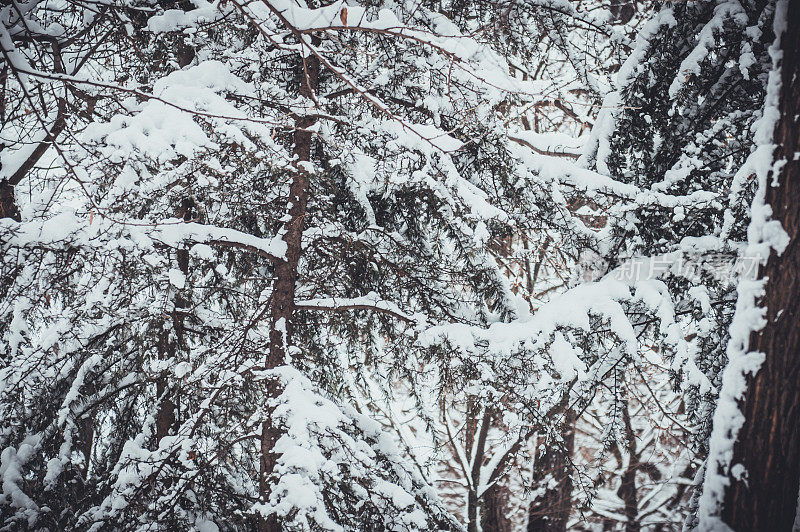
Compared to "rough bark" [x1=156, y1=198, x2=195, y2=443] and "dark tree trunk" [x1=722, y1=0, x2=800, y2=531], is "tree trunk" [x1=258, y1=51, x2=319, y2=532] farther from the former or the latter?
"dark tree trunk" [x1=722, y1=0, x2=800, y2=531]

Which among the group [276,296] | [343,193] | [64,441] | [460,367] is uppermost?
[343,193]

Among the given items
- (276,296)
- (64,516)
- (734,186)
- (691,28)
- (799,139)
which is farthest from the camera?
(64,516)

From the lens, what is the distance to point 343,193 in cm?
466

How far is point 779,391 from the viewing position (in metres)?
2.45

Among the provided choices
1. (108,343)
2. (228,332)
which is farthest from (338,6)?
(108,343)

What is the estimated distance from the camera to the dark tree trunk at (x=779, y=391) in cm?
244

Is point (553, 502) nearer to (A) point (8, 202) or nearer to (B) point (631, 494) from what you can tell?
(B) point (631, 494)

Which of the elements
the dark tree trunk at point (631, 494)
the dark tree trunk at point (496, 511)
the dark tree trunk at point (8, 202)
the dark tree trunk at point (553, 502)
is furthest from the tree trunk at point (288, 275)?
the dark tree trunk at point (631, 494)

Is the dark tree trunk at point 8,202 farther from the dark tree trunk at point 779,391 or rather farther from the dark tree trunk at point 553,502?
the dark tree trunk at point 553,502

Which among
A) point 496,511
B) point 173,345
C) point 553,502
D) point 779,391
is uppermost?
point 173,345

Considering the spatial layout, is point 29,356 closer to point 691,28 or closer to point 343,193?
point 343,193

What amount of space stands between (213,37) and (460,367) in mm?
3811

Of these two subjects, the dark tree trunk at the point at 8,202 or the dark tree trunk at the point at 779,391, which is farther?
the dark tree trunk at the point at 8,202

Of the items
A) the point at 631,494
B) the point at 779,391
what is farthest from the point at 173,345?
the point at 631,494
